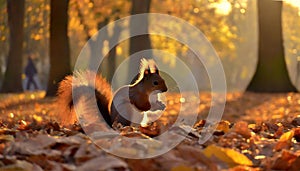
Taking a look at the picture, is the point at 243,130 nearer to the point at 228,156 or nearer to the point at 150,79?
A: the point at 228,156

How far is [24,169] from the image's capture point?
10.7ft

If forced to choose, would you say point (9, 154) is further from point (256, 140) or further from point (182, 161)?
point (256, 140)

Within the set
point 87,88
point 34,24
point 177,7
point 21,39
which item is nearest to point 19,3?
point 21,39

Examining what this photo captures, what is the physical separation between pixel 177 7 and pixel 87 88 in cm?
3185

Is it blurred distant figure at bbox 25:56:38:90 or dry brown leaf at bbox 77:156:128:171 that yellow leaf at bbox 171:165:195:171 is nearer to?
dry brown leaf at bbox 77:156:128:171

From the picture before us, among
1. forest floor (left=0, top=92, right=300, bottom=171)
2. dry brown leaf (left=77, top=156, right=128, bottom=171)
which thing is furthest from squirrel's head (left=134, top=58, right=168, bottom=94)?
dry brown leaf (left=77, top=156, right=128, bottom=171)

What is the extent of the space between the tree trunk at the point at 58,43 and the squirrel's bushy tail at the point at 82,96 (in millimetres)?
13026

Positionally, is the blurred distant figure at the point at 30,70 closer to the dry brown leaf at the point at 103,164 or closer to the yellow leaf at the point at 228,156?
the yellow leaf at the point at 228,156

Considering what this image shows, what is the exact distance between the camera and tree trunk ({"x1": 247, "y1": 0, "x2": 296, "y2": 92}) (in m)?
20.1

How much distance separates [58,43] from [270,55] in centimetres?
677

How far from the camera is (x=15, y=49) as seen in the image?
31.6 meters

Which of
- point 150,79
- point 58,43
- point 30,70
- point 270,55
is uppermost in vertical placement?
point 150,79

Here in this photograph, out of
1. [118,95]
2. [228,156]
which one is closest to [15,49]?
[118,95]

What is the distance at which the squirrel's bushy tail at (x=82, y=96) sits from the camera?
21.9 feet
